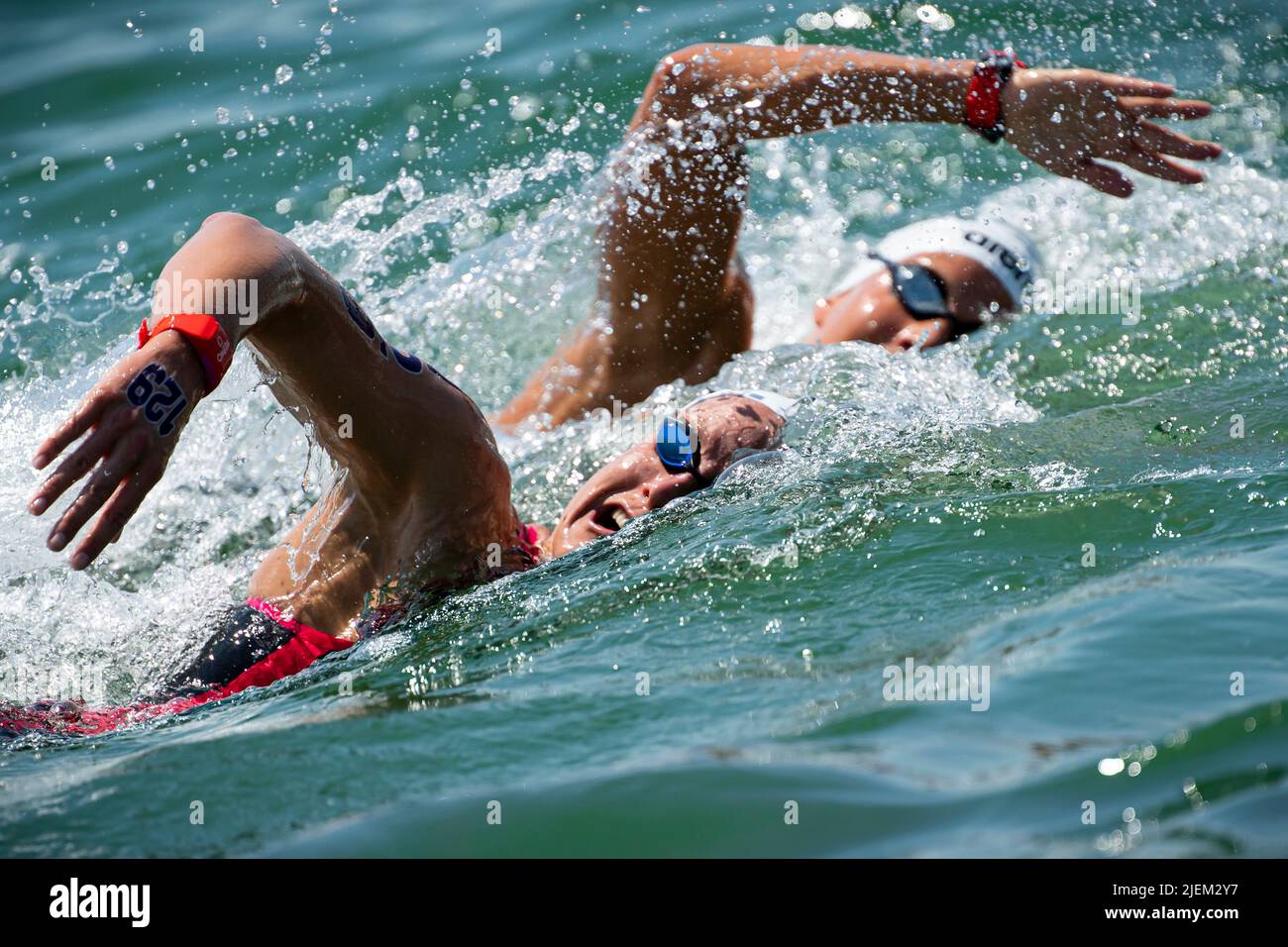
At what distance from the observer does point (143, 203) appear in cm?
683

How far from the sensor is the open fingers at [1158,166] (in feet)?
12.6

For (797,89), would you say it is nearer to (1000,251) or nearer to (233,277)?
(1000,251)

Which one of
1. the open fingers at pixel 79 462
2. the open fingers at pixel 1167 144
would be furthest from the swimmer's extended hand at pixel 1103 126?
Result: the open fingers at pixel 79 462

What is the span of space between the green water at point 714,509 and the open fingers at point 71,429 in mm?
577

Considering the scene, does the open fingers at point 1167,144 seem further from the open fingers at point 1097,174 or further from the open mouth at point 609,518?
the open mouth at point 609,518

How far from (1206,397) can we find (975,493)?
1365mm

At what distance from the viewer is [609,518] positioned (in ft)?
12.2

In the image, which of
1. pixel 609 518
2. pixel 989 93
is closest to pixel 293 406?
pixel 609 518

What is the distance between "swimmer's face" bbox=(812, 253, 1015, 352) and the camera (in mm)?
4988

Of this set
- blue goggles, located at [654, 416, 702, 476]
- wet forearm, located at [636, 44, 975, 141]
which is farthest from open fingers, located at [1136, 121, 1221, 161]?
blue goggles, located at [654, 416, 702, 476]

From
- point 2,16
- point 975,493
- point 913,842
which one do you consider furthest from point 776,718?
point 2,16

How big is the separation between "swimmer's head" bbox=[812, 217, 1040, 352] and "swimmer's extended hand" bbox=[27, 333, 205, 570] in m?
3.16

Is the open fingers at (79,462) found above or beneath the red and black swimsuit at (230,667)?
above

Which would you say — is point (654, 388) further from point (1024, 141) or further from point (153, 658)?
point (153, 658)
